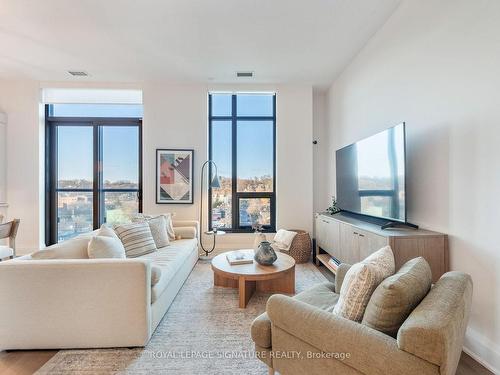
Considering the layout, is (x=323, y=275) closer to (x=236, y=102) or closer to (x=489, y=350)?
(x=489, y=350)

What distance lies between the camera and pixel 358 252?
2510 mm

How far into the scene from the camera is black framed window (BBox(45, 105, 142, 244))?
452 cm

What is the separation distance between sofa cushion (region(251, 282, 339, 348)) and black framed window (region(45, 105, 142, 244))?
146 inches

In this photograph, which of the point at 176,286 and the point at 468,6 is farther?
the point at 176,286

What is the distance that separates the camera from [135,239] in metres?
2.82

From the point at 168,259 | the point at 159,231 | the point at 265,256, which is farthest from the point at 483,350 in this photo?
the point at 159,231

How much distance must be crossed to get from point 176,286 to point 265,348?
1529 millimetres

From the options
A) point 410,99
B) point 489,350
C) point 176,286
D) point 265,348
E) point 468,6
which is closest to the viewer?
point 265,348

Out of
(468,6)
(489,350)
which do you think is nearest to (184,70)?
(468,6)

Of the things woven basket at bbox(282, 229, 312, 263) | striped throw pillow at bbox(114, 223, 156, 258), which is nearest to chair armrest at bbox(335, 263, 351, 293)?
woven basket at bbox(282, 229, 312, 263)

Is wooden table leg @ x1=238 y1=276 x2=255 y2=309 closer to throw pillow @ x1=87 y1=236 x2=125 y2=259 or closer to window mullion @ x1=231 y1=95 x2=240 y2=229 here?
throw pillow @ x1=87 y1=236 x2=125 y2=259

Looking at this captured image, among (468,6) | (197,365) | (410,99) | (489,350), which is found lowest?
(197,365)

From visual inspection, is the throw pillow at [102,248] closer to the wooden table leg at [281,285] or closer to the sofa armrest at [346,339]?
the sofa armrest at [346,339]

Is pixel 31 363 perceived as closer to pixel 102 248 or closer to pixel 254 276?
pixel 102 248
